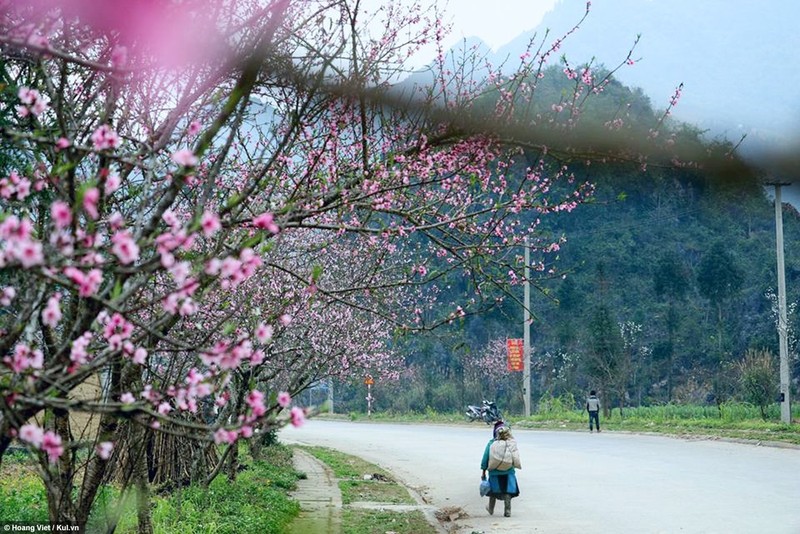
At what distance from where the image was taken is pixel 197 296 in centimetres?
358

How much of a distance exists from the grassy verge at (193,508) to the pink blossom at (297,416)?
348cm

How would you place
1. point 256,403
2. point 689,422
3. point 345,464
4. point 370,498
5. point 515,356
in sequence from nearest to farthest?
point 256,403 < point 370,498 < point 345,464 < point 689,422 < point 515,356

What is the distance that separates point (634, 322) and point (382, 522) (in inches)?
1528

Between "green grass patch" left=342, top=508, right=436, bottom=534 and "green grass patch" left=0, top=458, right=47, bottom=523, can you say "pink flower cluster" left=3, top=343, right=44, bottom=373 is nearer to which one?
"green grass patch" left=0, top=458, right=47, bottom=523

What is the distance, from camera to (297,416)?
2439 mm

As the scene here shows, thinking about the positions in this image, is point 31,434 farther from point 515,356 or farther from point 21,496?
→ point 515,356

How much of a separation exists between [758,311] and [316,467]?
35177 mm

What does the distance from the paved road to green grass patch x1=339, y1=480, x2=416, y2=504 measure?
0.50m

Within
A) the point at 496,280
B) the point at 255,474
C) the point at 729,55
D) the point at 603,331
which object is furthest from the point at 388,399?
the point at 729,55

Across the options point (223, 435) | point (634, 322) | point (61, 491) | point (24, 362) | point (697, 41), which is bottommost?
point (61, 491)

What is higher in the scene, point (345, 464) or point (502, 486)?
point (502, 486)

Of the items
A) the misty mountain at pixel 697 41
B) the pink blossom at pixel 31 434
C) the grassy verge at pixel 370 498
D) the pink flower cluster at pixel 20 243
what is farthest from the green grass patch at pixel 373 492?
the misty mountain at pixel 697 41

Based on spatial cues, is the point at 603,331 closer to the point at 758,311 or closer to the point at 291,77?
the point at 758,311

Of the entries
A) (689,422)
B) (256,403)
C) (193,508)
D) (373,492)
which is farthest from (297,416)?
(689,422)
